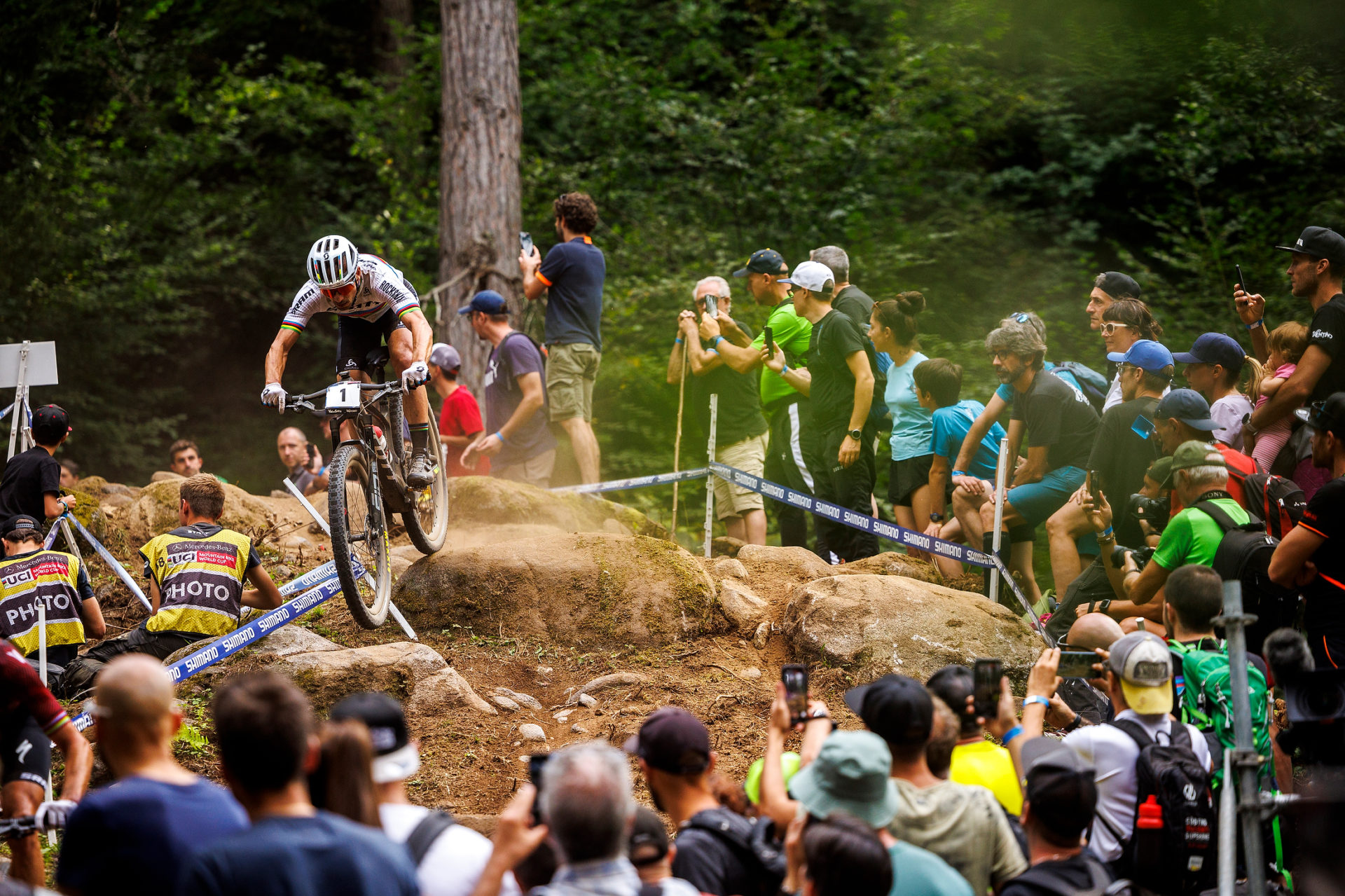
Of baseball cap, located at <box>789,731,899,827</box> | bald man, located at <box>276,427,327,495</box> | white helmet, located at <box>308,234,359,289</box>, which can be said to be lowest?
bald man, located at <box>276,427,327,495</box>

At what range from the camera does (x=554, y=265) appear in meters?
9.14

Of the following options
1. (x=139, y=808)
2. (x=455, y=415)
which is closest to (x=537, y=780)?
(x=139, y=808)

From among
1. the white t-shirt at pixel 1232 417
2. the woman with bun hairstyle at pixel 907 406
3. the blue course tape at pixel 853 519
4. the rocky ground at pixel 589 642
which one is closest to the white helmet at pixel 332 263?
the rocky ground at pixel 589 642

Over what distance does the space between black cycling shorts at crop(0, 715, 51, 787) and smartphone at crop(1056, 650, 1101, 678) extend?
400cm

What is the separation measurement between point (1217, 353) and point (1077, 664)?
289 cm

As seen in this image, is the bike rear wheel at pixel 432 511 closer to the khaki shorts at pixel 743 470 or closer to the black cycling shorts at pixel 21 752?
the khaki shorts at pixel 743 470

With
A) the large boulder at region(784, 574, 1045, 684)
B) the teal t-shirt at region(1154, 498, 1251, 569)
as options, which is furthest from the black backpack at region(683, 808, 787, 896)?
the large boulder at region(784, 574, 1045, 684)

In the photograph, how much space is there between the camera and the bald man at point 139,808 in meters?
2.72

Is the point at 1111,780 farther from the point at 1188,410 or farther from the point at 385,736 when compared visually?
the point at 1188,410

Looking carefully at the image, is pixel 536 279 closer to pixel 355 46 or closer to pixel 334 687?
pixel 334 687

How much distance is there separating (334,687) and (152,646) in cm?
125

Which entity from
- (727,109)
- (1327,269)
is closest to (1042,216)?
(727,109)

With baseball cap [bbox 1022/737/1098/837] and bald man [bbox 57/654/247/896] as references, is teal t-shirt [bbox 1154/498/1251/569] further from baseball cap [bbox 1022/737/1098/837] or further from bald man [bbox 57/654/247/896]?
bald man [bbox 57/654/247/896]

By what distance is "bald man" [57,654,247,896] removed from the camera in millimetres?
2719
